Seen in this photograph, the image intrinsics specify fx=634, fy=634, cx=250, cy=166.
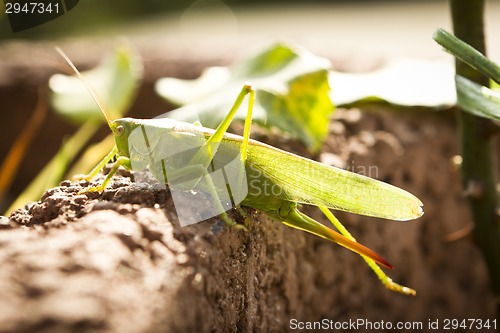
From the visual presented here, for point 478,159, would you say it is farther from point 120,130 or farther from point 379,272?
point 120,130

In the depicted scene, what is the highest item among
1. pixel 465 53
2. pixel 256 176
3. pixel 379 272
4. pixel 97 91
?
pixel 465 53

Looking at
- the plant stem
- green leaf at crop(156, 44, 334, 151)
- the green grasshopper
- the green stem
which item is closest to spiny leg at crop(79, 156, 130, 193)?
the green grasshopper

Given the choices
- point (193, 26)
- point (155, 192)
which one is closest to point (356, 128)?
point (155, 192)

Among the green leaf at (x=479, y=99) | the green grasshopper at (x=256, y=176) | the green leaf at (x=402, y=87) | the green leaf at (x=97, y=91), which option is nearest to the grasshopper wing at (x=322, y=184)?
the green grasshopper at (x=256, y=176)

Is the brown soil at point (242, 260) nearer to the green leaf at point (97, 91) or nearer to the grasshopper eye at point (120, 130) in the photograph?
the grasshopper eye at point (120, 130)

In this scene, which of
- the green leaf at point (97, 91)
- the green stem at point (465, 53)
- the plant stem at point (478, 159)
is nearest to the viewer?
the green stem at point (465, 53)

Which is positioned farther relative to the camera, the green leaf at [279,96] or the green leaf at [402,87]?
the green leaf at [402,87]

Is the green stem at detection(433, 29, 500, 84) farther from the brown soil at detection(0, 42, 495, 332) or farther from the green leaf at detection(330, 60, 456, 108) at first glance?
the green leaf at detection(330, 60, 456, 108)

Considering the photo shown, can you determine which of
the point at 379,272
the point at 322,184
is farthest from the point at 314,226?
the point at 379,272
